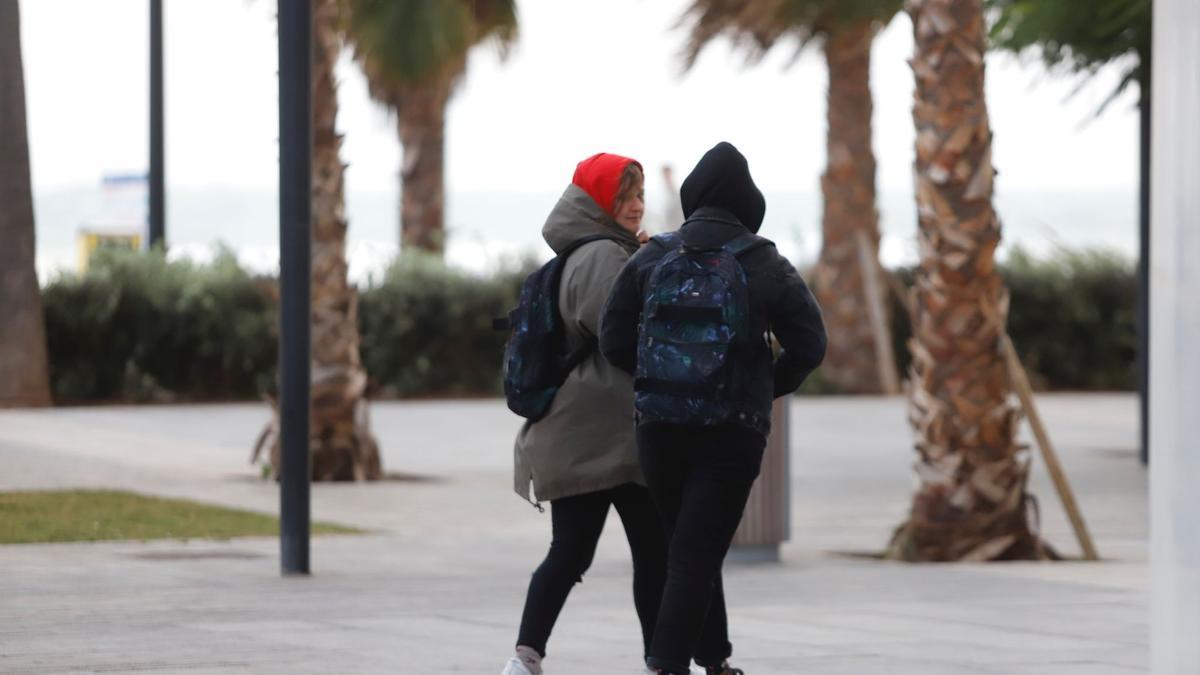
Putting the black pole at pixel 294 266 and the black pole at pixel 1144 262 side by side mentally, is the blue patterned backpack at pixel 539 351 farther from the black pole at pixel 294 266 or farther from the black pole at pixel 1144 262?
the black pole at pixel 1144 262

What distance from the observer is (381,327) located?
2372 centimetres

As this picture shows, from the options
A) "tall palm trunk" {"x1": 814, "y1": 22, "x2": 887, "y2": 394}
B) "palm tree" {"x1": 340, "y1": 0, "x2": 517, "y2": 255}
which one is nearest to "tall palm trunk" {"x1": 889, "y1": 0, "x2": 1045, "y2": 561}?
"palm tree" {"x1": 340, "y1": 0, "x2": 517, "y2": 255}

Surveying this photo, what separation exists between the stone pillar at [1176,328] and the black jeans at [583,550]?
1.76 metres

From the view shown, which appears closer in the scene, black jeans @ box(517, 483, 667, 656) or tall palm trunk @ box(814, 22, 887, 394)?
black jeans @ box(517, 483, 667, 656)

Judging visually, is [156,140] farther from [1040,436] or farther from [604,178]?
[604,178]

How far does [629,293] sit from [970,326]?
5362mm

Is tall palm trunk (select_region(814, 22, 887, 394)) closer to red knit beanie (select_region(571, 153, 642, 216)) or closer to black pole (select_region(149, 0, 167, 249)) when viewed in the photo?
black pole (select_region(149, 0, 167, 249))

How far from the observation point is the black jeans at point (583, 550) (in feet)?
19.4

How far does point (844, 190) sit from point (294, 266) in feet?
54.6

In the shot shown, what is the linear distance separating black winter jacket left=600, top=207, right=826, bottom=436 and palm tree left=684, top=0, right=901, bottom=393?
18.5 metres

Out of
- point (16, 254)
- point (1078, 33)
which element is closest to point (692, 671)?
point (1078, 33)

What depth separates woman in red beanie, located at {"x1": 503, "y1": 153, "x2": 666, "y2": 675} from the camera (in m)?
5.84

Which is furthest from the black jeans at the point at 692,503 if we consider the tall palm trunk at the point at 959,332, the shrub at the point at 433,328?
the shrub at the point at 433,328

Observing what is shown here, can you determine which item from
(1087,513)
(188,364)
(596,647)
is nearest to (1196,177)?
(596,647)
